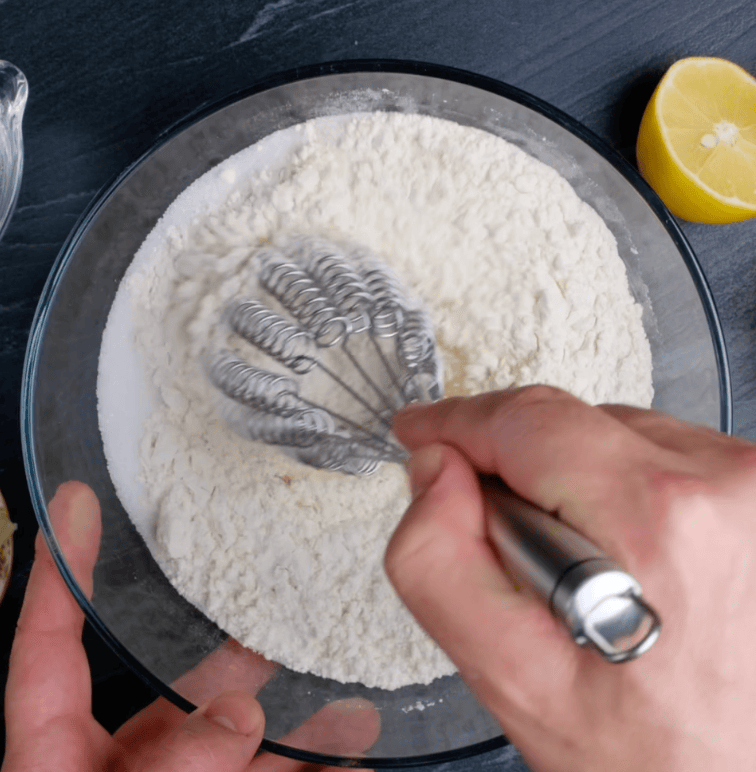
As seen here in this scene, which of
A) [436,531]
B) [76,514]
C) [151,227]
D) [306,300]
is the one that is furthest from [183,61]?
[436,531]

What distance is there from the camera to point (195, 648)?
2.20 ft

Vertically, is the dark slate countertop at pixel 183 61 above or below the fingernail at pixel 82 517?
above

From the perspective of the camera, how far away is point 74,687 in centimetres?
68

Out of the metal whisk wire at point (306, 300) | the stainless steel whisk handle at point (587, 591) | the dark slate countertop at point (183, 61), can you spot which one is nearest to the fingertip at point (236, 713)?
the dark slate countertop at point (183, 61)

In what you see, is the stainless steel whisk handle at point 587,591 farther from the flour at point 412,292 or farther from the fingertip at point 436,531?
the flour at point 412,292

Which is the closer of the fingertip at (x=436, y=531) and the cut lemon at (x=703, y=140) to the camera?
the fingertip at (x=436, y=531)

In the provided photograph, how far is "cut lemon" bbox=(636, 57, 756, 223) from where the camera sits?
68cm

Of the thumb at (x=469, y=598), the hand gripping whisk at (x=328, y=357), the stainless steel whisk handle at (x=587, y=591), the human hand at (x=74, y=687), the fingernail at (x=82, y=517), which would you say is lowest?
the human hand at (x=74, y=687)

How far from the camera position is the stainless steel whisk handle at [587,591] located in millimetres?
264

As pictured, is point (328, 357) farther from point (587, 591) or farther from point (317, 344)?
point (587, 591)

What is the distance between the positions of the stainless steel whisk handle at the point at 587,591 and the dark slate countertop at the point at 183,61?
0.58 metres

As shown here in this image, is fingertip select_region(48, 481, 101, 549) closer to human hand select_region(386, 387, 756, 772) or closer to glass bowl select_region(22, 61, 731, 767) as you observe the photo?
glass bowl select_region(22, 61, 731, 767)

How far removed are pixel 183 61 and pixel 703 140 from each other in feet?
1.76

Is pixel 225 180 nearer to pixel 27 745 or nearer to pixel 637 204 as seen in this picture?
pixel 637 204
